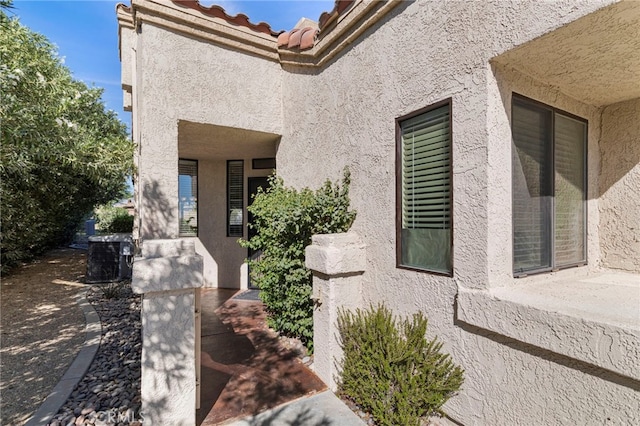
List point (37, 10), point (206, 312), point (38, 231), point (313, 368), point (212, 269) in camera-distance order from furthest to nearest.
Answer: point (38, 231) → point (212, 269) → point (206, 312) → point (37, 10) → point (313, 368)

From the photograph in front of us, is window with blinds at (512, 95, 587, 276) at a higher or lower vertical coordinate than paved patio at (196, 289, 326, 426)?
higher

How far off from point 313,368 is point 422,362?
5.80ft

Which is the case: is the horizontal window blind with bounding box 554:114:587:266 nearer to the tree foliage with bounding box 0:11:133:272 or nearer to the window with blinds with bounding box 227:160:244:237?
the tree foliage with bounding box 0:11:133:272

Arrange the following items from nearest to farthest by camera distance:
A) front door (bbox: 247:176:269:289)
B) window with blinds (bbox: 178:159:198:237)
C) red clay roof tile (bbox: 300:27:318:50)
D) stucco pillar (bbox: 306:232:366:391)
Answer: stucco pillar (bbox: 306:232:366:391) < red clay roof tile (bbox: 300:27:318:50) < front door (bbox: 247:176:269:289) < window with blinds (bbox: 178:159:198:237)

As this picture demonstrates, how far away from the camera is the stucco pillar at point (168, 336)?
110 inches

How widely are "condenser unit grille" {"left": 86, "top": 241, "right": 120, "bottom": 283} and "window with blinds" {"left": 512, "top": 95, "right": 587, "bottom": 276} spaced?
34.3 feet

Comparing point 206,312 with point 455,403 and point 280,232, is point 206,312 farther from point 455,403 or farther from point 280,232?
point 455,403

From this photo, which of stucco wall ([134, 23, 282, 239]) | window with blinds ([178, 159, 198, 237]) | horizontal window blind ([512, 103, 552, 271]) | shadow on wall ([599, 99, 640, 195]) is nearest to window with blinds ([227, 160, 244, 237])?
window with blinds ([178, 159, 198, 237])

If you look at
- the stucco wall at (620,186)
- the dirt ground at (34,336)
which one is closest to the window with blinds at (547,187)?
the stucco wall at (620,186)

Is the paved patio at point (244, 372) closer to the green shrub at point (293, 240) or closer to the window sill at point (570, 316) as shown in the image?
the green shrub at point (293, 240)

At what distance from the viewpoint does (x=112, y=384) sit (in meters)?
3.81

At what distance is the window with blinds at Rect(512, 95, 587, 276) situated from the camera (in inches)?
119

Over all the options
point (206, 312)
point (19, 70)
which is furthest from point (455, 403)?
point (19, 70)

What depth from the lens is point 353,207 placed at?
4.39 m
